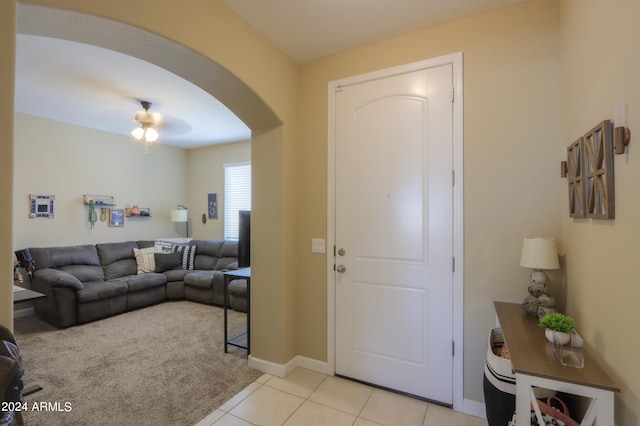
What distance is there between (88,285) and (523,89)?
209 inches

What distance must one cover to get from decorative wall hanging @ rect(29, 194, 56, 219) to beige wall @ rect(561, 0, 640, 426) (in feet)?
19.9

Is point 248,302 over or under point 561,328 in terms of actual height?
under

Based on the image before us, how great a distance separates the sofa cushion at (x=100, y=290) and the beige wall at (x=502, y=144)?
14.4ft

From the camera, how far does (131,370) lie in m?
2.56

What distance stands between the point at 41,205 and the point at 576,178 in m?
6.06

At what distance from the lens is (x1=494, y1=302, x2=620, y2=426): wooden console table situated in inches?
40.8

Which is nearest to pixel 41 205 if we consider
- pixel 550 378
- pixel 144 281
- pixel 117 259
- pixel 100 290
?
pixel 117 259

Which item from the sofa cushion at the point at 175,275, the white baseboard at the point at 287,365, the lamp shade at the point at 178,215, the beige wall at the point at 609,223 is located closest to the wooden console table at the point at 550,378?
the beige wall at the point at 609,223

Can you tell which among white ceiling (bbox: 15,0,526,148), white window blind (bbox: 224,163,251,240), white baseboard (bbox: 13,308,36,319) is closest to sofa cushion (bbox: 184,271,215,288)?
white window blind (bbox: 224,163,251,240)

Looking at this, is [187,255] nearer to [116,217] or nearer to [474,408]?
[116,217]

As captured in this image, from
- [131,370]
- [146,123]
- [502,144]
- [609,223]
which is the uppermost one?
[146,123]

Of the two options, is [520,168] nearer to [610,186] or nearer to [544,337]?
[610,186]

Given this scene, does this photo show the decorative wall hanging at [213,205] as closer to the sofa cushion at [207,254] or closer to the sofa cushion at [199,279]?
the sofa cushion at [207,254]

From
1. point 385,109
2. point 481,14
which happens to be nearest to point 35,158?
point 385,109
